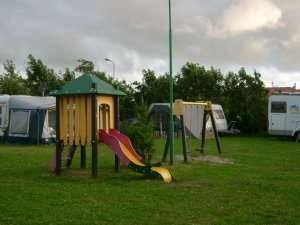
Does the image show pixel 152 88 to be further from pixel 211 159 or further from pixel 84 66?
pixel 211 159

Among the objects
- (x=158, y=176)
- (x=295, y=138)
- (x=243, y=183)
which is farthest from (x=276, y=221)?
(x=295, y=138)

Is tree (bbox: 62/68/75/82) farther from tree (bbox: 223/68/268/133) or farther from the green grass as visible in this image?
the green grass

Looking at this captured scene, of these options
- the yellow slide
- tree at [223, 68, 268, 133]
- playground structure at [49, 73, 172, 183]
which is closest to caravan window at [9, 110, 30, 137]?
playground structure at [49, 73, 172, 183]

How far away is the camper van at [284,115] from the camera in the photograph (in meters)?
19.3

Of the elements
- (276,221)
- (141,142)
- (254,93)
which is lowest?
(276,221)

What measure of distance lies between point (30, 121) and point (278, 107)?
12.2 m

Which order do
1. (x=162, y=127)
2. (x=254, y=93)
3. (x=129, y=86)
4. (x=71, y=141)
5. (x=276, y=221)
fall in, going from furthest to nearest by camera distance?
(x=129, y=86)
(x=254, y=93)
(x=162, y=127)
(x=71, y=141)
(x=276, y=221)

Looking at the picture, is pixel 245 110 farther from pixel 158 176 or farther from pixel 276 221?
pixel 276 221

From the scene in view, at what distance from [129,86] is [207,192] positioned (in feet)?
73.1

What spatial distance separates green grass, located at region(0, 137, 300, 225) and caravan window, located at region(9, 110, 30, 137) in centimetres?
684

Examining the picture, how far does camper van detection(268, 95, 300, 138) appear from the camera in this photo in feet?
63.3

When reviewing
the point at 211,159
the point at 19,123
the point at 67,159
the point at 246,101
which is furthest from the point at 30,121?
the point at 246,101

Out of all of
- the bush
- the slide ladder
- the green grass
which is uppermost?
the bush

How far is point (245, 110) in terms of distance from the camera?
24.8 meters
